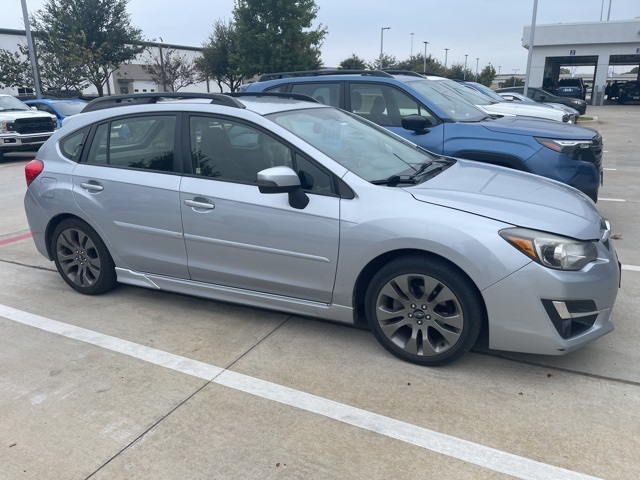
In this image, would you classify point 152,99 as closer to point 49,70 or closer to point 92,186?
point 92,186

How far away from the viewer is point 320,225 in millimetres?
3514

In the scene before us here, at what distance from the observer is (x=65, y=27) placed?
30016 mm

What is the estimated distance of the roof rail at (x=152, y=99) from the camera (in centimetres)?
410

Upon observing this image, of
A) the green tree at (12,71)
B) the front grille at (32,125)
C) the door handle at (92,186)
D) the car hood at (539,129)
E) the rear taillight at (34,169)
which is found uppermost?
the green tree at (12,71)

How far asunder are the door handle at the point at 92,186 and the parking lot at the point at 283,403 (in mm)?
1005

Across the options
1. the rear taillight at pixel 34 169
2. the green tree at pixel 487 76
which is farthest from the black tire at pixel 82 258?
the green tree at pixel 487 76

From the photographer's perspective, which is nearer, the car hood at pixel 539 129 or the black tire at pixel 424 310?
the black tire at pixel 424 310

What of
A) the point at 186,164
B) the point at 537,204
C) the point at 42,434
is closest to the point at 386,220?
the point at 537,204

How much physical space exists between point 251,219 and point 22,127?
43.6ft

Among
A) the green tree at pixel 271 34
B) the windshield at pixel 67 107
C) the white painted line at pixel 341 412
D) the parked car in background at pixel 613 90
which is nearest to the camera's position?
the white painted line at pixel 341 412

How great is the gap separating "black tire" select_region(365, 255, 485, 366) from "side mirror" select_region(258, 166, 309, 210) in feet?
2.38

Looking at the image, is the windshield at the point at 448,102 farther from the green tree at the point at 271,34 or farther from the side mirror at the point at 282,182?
the green tree at the point at 271,34

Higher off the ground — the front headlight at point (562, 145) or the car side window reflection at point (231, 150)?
the car side window reflection at point (231, 150)

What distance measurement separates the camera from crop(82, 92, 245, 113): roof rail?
162 inches
